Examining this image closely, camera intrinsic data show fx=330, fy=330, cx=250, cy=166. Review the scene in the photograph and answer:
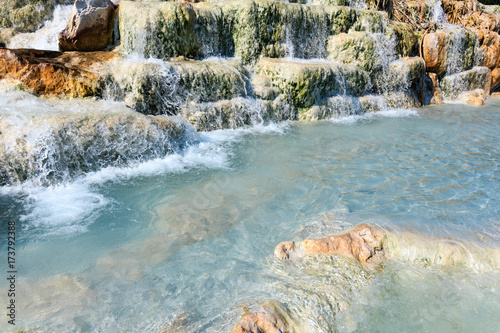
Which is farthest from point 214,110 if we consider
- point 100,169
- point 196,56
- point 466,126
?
point 466,126

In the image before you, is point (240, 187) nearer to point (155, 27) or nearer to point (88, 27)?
point (155, 27)

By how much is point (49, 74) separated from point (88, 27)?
208 cm

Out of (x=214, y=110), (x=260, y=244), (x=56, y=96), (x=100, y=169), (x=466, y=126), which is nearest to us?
(x=260, y=244)

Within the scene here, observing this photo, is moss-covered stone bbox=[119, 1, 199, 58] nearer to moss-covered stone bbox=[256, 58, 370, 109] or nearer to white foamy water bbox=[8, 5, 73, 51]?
moss-covered stone bbox=[256, 58, 370, 109]

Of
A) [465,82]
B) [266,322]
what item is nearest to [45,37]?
[266,322]

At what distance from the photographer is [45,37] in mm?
8344

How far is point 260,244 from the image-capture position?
3291 millimetres

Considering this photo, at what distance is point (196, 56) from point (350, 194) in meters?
5.48

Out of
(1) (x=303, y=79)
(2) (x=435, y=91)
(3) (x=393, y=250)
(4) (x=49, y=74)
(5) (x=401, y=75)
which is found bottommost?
(3) (x=393, y=250)

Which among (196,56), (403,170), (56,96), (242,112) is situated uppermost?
(196,56)

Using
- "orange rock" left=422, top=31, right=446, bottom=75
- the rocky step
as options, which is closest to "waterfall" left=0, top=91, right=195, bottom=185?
the rocky step

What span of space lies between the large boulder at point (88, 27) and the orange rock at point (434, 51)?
31.9ft

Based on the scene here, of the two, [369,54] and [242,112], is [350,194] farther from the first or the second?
[369,54]

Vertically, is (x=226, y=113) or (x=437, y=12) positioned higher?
(x=437, y=12)
